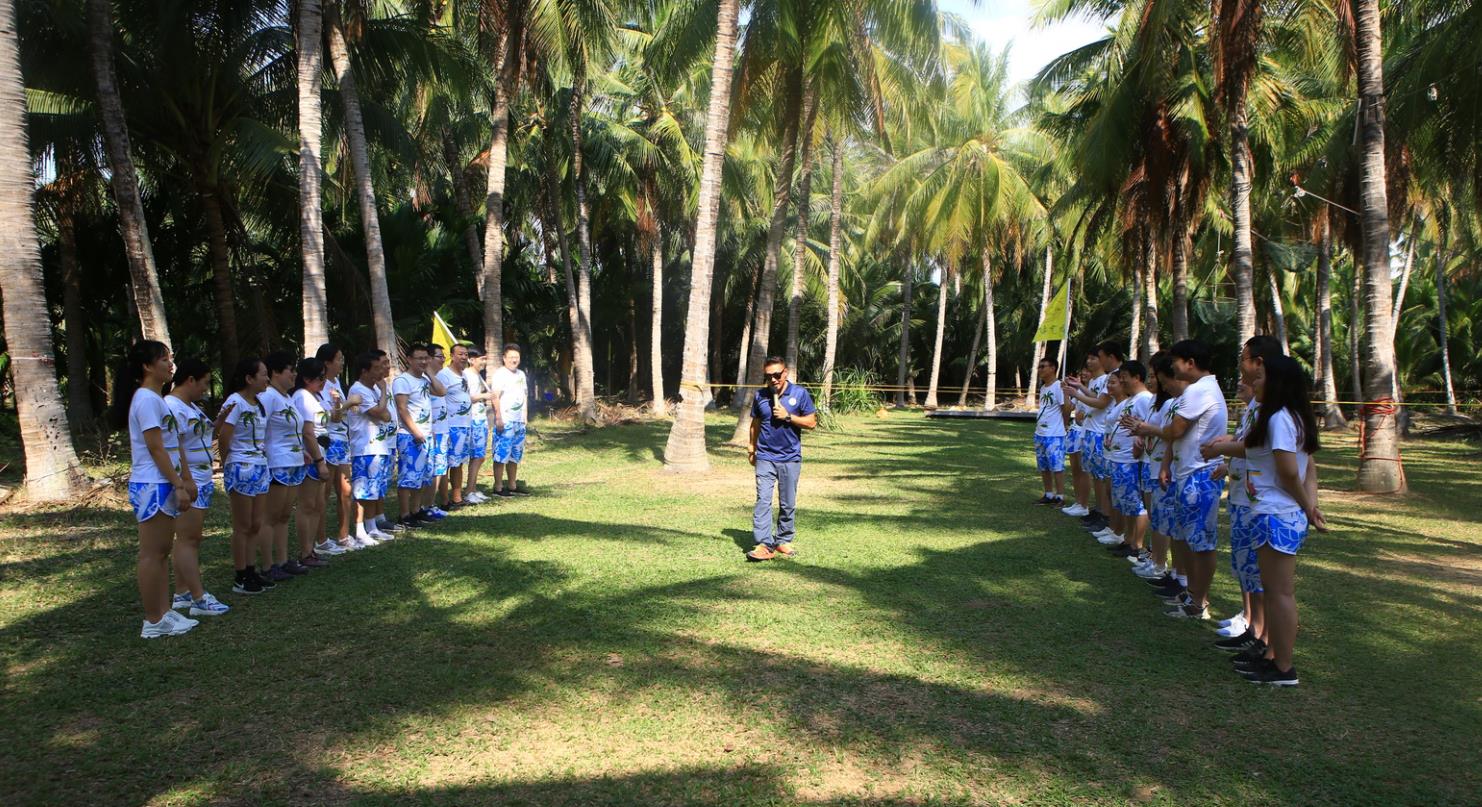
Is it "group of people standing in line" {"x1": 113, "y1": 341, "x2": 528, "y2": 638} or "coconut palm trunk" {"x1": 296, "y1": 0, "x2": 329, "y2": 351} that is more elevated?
"coconut palm trunk" {"x1": 296, "y1": 0, "x2": 329, "y2": 351}

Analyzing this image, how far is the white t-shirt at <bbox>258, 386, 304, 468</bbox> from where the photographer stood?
6.25m

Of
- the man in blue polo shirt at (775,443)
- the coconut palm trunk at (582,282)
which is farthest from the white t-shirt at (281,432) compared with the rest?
the coconut palm trunk at (582,282)

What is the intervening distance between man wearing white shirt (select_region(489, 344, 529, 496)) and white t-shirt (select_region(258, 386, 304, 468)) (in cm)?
357

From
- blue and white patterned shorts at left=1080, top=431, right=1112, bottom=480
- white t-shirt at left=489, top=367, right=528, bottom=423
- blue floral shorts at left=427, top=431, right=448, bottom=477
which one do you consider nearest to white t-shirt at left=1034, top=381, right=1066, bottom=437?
blue and white patterned shorts at left=1080, top=431, right=1112, bottom=480

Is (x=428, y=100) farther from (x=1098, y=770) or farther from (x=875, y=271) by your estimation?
(x=875, y=271)

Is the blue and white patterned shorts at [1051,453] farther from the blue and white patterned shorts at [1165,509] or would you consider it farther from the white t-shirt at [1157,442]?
the blue and white patterned shorts at [1165,509]

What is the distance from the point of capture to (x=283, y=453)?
6.27m

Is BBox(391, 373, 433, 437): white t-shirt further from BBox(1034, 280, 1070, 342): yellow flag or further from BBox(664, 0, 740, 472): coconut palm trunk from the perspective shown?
BBox(1034, 280, 1070, 342): yellow flag

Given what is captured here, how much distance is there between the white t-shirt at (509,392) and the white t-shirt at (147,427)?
16.1 ft

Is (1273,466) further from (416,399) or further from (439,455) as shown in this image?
(439,455)

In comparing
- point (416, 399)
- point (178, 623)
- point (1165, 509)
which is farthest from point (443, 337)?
point (1165, 509)

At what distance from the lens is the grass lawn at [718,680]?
365 cm

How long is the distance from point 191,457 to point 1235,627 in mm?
6194

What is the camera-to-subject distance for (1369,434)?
11.4 metres
